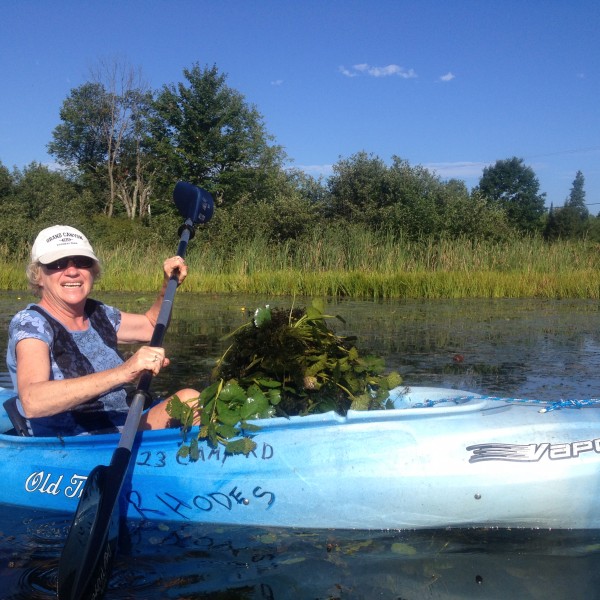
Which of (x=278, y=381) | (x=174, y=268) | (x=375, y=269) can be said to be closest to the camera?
(x=278, y=381)

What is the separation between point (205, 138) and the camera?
2862 cm

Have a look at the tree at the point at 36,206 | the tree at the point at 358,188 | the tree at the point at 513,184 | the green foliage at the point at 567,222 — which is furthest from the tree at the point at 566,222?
the tree at the point at 36,206

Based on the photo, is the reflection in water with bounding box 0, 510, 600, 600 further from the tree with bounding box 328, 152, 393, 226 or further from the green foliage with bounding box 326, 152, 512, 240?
the tree with bounding box 328, 152, 393, 226

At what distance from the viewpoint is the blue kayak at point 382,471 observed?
287cm

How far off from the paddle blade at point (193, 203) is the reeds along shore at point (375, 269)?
6.31 metres

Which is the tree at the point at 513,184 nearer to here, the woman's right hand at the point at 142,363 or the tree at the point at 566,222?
the tree at the point at 566,222

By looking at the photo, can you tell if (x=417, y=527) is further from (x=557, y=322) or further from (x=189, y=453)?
(x=557, y=322)

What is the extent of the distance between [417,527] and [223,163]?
27.1m

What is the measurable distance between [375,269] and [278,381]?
380 inches

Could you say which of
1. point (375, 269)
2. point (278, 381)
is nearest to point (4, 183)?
point (375, 269)

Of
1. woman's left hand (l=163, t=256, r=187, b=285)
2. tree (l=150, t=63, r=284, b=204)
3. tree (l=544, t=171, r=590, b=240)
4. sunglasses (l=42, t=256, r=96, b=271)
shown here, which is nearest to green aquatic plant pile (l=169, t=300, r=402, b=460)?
woman's left hand (l=163, t=256, r=187, b=285)

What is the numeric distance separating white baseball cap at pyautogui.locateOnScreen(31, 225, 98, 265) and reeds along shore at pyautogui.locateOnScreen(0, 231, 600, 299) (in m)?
8.02

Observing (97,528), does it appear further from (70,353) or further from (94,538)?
(70,353)

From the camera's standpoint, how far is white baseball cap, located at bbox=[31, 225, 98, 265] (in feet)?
10.2
